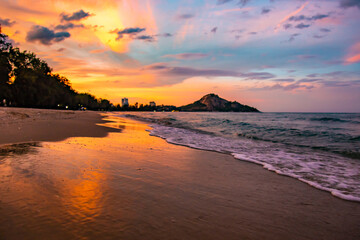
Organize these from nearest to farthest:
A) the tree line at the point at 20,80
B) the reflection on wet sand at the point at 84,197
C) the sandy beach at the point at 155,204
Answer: the sandy beach at the point at 155,204 → the reflection on wet sand at the point at 84,197 → the tree line at the point at 20,80

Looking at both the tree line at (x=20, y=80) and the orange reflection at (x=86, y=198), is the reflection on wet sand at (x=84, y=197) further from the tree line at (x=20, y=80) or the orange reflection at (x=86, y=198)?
the tree line at (x=20, y=80)

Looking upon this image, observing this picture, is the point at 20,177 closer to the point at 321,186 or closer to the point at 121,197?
the point at 121,197

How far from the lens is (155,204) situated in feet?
9.61

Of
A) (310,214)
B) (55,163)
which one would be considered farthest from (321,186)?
(55,163)

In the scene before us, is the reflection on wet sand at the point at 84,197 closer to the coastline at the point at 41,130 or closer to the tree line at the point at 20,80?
the coastline at the point at 41,130

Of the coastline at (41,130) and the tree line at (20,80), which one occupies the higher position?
the tree line at (20,80)

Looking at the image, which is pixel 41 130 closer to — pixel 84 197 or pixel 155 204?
pixel 84 197

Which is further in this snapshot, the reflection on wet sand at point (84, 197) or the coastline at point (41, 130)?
the coastline at point (41, 130)

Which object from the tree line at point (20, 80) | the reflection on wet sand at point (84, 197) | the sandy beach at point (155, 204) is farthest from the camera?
the tree line at point (20, 80)

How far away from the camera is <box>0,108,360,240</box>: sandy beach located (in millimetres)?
2239

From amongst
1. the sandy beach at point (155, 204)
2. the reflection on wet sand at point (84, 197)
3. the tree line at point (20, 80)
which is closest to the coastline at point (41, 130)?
the sandy beach at point (155, 204)

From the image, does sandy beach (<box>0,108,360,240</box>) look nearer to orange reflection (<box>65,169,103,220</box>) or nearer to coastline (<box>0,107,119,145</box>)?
orange reflection (<box>65,169,103,220</box>)

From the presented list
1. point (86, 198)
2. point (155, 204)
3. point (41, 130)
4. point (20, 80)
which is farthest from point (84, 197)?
point (20, 80)

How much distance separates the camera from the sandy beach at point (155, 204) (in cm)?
224
